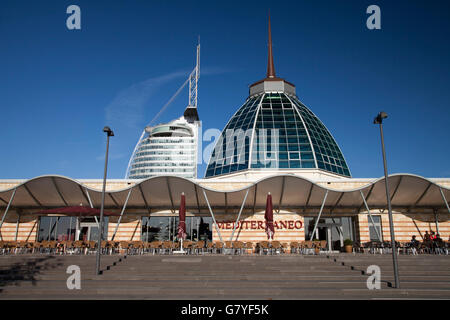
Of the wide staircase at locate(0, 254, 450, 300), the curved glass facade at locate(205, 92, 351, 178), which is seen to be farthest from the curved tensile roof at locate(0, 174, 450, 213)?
the curved glass facade at locate(205, 92, 351, 178)

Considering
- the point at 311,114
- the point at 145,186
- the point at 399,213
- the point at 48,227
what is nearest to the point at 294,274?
the point at 145,186

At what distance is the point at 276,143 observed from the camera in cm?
3516

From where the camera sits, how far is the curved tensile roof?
23.9 metres

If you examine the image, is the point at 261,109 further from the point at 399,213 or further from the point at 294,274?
the point at 294,274

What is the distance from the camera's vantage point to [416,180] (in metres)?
23.6

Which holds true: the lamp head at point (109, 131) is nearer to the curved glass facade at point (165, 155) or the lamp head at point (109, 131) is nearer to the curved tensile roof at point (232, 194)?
the curved tensile roof at point (232, 194)

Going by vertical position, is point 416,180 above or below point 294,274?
above

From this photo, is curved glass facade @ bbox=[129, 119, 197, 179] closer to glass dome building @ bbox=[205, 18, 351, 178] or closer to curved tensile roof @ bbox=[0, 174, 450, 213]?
glass dome building @ bbox=[205, 18, 351, 178]

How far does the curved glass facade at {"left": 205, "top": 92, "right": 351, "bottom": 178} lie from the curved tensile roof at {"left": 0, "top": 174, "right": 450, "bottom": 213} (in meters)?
7.23
